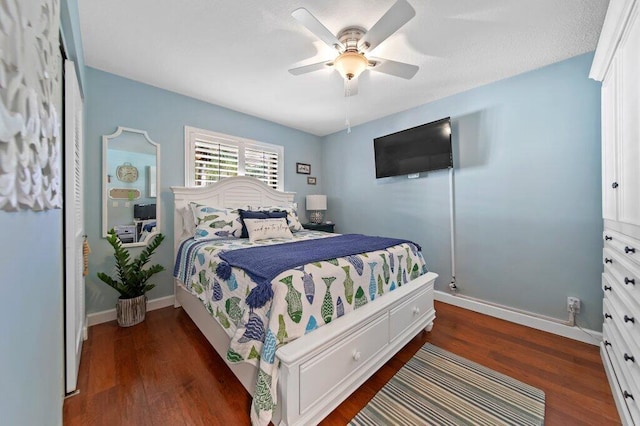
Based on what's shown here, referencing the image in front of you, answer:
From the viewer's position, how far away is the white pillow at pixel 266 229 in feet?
8.32

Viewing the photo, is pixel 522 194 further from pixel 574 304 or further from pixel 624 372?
pixel 624 372

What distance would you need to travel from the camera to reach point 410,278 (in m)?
2.24

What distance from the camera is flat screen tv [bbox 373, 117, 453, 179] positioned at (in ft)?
9.64

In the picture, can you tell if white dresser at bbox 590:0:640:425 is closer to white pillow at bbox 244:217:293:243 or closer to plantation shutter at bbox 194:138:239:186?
white pillow at bbox 244:217:293:243

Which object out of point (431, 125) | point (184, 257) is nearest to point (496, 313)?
point (431, 125)

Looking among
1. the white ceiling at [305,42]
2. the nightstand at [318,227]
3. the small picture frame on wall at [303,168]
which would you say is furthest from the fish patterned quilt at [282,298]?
the small picture frame on wall at [303,168]

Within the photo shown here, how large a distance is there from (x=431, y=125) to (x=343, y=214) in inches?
76.8

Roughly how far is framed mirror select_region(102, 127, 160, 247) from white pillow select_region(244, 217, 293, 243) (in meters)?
1.12

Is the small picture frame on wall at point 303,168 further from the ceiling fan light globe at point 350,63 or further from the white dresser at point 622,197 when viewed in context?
the white dresser at point 622,197

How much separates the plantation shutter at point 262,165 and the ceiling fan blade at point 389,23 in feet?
7.47

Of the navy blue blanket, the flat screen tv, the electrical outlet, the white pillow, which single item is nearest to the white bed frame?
the navy blue blanket

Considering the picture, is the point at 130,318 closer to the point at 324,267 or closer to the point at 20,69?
the point at 324,267

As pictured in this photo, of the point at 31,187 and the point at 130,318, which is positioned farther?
the point at 130,318

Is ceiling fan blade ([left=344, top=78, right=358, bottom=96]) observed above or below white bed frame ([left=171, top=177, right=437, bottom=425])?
above
